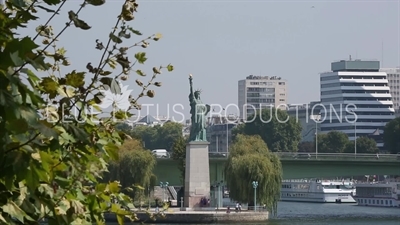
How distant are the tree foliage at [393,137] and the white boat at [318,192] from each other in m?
12.9

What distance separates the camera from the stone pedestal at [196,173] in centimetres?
4525

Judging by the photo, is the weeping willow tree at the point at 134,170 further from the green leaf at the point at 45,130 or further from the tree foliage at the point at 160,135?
the tree foliage at the point at 160,135

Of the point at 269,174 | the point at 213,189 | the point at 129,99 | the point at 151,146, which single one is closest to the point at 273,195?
the point at 269,174

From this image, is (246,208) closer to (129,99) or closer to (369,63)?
(129,99)

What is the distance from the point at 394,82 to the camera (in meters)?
147

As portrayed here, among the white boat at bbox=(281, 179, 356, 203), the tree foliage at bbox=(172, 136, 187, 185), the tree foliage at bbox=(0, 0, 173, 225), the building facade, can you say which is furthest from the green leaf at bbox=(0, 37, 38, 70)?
the building facade

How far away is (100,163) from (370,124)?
12598cm

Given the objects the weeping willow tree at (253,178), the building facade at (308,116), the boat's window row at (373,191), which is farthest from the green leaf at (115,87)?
the building facade at (308,116)

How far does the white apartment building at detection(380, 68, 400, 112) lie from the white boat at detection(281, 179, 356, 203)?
2417 inches

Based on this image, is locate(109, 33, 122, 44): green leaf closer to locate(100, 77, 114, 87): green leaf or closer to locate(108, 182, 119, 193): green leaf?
locate(100, 77, 114, 87): green leaf

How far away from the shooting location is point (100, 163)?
5.38 meters

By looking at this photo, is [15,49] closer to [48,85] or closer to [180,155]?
[48,85]

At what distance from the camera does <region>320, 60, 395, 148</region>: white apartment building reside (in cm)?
13012

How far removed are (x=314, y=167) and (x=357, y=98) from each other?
271ft
